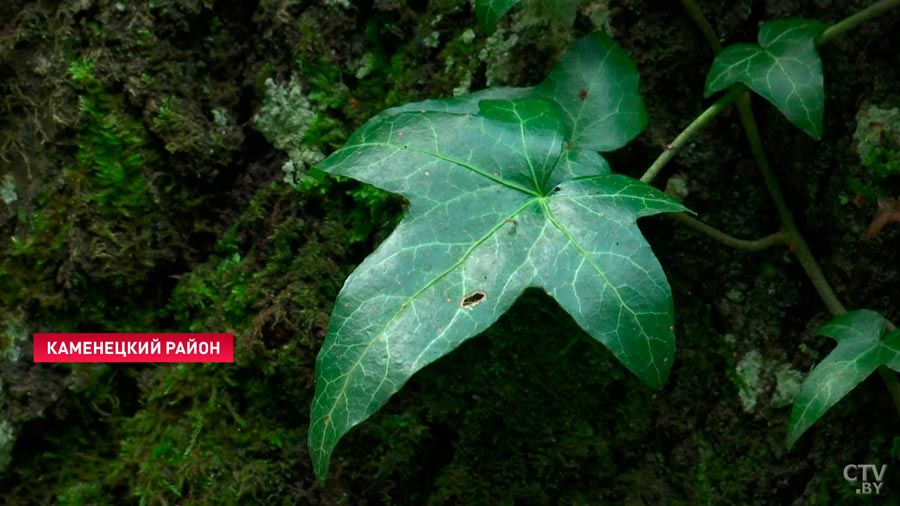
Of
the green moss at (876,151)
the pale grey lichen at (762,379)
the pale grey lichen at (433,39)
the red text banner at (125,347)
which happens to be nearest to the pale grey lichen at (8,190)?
the red text banner at (125,347)

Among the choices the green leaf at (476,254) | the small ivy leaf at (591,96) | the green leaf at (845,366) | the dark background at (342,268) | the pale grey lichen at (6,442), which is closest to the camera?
the green leaf at (476,254)

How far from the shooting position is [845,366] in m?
1.24

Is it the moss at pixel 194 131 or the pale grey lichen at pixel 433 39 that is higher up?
the pale grey lichen at pixel 433 39

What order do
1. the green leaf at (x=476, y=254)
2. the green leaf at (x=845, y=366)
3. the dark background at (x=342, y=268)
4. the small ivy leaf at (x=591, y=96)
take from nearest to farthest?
the green leaf at (x=476, y=254) → the green leaf at (x=845, y=366) → the small ivy leaf at (x=591, y=96) → the dark background at (x=342, y=268)

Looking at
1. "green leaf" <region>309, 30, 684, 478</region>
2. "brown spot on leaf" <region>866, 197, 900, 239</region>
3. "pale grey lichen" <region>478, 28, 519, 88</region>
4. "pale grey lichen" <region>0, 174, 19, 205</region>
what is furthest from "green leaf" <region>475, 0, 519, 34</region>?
"pale grey lichen" <region>0, 174, 19, 205</region>

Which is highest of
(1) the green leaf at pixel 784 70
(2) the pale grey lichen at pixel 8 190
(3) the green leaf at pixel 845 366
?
(2) the pale grey lichen at pixel 8 190

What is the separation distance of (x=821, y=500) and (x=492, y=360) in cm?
62

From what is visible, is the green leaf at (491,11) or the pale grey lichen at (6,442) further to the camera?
the pale grey lichen at (6,442)

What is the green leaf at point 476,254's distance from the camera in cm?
106

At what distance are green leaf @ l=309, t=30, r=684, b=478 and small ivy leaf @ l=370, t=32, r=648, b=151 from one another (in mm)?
89

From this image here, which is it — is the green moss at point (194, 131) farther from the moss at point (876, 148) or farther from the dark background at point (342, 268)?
the moss at point (876, 148)

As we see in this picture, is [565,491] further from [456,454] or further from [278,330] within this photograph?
[278,330]

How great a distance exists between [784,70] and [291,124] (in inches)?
34.6

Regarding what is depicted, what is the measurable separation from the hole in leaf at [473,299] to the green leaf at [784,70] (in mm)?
527
